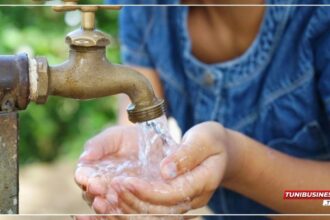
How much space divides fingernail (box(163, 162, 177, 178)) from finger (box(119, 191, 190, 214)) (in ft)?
0.12

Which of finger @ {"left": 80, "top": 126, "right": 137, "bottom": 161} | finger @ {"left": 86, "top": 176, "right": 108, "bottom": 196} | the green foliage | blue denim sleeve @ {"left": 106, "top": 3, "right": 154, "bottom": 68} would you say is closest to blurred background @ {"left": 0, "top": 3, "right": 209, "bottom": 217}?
the green foliage

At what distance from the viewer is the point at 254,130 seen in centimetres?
117

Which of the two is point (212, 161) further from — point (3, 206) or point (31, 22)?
point (31, 22)

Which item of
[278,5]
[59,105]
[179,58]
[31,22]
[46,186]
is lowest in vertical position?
[46,186]

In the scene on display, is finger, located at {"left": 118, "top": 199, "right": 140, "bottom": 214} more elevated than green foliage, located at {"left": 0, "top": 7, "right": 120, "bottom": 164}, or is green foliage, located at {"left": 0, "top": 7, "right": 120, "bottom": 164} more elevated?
finger, located at {"left": 118, "top": 199, "right": 140, "bottom": 214}

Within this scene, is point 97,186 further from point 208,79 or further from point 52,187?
point 52,187

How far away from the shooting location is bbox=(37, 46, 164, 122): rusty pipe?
2.56ft

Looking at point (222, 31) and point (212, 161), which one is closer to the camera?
point (212, 161)

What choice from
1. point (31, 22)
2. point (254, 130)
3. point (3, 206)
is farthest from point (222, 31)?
point (31, 22)

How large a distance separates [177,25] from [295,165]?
0.31 metres

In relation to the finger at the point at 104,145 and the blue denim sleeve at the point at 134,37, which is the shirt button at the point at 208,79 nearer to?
the blue denim sleeve at the point at 134,37

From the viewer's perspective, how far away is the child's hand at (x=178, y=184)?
2.81ft

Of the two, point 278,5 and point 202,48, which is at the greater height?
point 278,5

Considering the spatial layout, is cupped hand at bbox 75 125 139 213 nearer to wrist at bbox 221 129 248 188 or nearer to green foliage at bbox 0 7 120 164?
wrist at bbox 221 129 248 188
